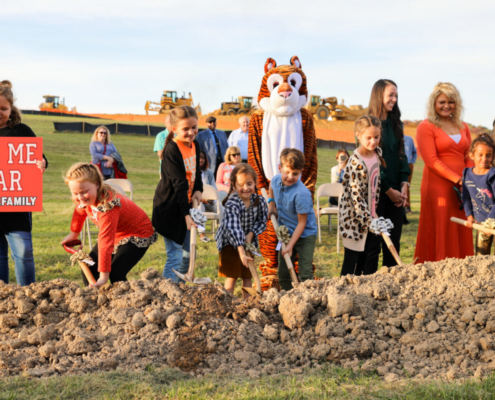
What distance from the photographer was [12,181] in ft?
14.6

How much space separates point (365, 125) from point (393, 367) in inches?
90.3

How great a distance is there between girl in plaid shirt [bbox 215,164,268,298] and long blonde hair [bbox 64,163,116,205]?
1.00 m

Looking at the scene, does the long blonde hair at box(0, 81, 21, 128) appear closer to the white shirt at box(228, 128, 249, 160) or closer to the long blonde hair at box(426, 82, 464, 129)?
the long blonde hair at box(426, 82, 464, 129)

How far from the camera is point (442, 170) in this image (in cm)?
505

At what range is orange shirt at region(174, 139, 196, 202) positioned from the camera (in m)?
4.48

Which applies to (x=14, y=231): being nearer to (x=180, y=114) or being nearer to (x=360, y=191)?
(x=180, y=114)

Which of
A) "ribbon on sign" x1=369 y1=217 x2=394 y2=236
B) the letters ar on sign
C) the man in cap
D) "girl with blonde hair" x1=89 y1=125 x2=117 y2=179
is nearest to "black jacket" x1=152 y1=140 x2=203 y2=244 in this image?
the letters ar on sign

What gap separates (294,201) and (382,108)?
4.72 feet

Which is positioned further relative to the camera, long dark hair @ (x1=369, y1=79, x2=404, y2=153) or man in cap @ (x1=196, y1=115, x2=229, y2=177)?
man in cap @ (x1=196, y1=115, x2=229, y2=177)

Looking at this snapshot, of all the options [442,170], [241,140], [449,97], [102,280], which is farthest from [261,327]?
[241,140]

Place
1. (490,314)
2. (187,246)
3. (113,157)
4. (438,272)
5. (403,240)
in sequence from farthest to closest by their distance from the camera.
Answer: (113,157) → (403,240) → (187,246) → (438,272) → (490,314)

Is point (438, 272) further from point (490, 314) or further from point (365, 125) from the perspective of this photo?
point (365, 125)

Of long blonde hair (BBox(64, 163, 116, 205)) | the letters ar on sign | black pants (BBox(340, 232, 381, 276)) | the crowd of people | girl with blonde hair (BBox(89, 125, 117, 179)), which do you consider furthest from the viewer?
girl with blonde hair (BBox(89, 125, 117, 179))

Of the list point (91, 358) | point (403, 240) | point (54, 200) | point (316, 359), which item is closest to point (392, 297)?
point (316, 359)
